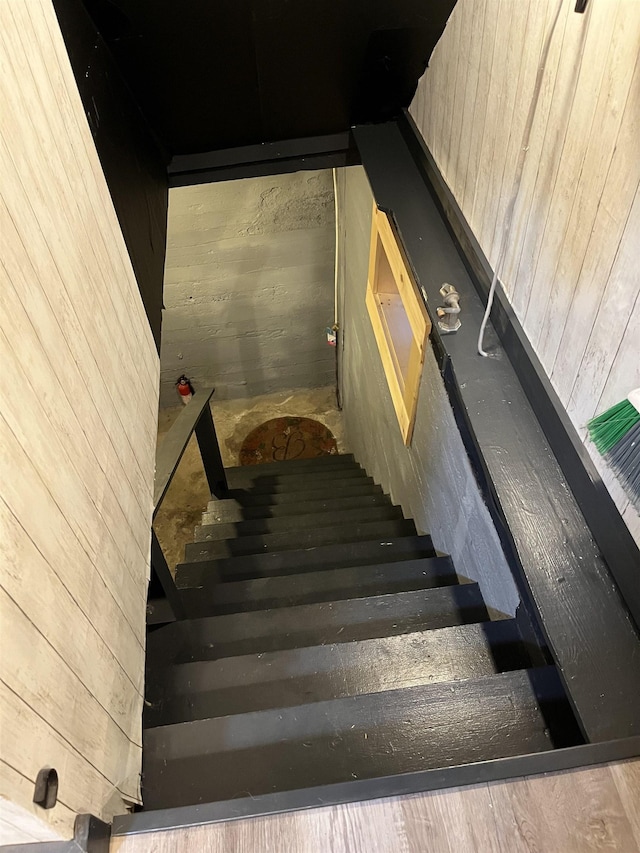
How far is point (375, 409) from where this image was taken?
3.65m

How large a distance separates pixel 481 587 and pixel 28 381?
1500 millimetres

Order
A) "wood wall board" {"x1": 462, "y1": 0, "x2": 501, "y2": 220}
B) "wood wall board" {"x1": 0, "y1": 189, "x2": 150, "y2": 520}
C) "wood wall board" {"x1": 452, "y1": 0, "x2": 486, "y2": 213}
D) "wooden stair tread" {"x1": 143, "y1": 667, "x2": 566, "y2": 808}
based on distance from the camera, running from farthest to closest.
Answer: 1. "wood wall board" {"x1": 452, "y1": 0, "x2": 486, "y2": 213}
2. "wood wall board" {"x1": 462, "y1": 0, "x2": 501, "y2": 220}
3. "wooden stair tread" {"x1": 143, "y1": 667, "x2": 566, "y2": 808}
4. "wood wall board" {"x1": 0, "y1": 189, "x2": 150, "y2": 520}

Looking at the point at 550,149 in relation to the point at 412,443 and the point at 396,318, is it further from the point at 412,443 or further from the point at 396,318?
the point at 396,318

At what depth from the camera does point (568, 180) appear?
51.4 inches

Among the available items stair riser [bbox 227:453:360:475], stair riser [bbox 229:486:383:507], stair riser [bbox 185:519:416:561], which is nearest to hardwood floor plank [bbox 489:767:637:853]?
stair riser [bbox 185:519:416:561]

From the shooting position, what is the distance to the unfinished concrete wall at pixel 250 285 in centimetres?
412

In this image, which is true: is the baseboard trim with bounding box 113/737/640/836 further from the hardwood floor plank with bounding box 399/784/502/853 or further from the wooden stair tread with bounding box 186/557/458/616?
the wooden stair tread with bounding box 186/557/458/616

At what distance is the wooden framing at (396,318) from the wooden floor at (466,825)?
1.38 metres

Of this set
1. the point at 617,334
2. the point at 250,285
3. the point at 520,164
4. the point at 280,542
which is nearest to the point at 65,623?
the point at 617,334

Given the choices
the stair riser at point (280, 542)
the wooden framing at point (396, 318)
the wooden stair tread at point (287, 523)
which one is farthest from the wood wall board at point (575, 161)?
the wooden stair tread at point (287, 523)

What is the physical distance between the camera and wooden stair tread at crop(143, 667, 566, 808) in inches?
47.6

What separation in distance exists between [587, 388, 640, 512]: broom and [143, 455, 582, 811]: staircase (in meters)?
0.49

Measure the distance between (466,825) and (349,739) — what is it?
1.01 ft

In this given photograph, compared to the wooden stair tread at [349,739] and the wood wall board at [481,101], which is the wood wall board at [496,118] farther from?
the wooden stair tread at [349,739]
